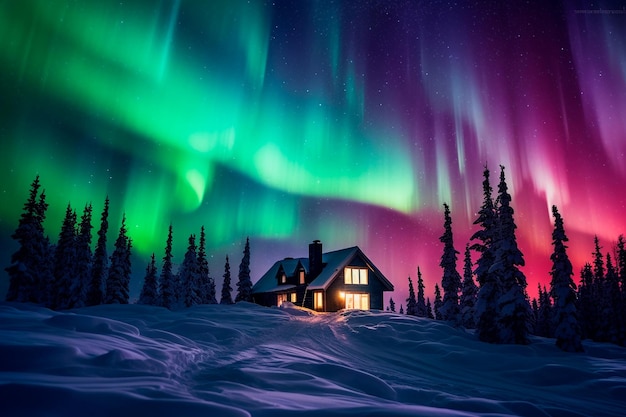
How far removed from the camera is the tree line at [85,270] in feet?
127

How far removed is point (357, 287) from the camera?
Answer: 38.4m

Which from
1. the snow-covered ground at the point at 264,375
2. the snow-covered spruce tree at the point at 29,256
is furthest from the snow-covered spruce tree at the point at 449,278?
the snow-covered spruce tree at the point at 29,256

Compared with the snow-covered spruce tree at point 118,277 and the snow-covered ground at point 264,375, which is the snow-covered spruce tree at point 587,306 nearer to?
the snow-covered ground at point 264,375

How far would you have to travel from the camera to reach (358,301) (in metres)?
38.2

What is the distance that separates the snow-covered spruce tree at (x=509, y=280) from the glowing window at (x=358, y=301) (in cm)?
1671

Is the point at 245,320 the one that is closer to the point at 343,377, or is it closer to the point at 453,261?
the point at 343,377

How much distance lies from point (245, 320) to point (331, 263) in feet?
71.3

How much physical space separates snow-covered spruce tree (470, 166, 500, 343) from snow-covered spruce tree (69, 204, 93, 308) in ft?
144

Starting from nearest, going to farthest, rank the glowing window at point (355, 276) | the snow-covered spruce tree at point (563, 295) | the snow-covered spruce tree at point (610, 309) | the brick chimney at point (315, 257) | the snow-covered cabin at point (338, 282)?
the snow-covered spruce tree at point (563, 295) → the snow-covered cabin at point (338, 282) → the glowing window at point (355, 276) → the brick chimney at point (315, 257) → the snow-covered spruce tree at point (610, 309)

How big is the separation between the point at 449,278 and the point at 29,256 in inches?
1786

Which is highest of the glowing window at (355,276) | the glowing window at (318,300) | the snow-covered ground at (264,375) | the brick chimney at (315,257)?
the brick chimney at (315,257)

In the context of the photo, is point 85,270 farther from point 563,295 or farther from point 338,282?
point 563,295

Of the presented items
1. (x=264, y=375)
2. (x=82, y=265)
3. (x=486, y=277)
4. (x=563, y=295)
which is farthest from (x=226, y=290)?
(x=264, y=375)

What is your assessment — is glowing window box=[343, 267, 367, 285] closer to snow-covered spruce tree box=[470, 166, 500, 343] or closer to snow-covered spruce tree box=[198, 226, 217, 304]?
snow-covered spruce tree box=[470, 166, 500, 343]
